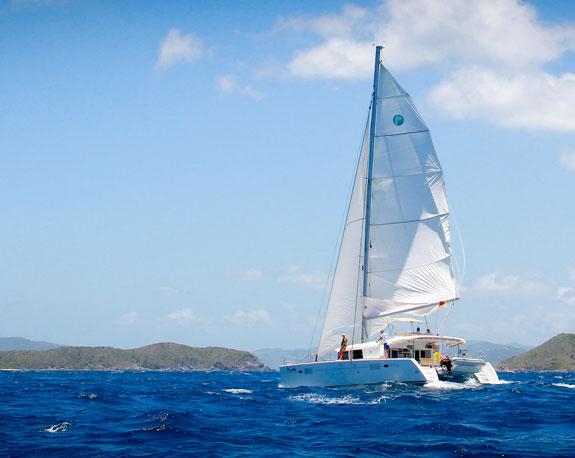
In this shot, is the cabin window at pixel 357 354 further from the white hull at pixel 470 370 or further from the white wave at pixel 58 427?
the white wave at pixel 58 427

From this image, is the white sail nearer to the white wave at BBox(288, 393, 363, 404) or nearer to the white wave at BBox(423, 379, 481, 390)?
the white wave at BBox(423, 379, 481, 390)

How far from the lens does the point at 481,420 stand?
91.3ft

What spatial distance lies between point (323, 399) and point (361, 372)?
541 centimetres

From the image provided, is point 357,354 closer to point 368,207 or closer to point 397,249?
point 397,249

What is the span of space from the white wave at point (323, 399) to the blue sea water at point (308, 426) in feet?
0.20

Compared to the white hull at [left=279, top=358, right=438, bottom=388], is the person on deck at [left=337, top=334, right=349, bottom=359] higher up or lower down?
higher up

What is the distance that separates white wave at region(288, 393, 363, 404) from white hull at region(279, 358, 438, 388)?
116 inches

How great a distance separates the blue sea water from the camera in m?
21.7

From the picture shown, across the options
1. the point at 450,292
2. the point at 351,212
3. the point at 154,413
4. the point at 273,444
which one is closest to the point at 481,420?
the point at 273,444

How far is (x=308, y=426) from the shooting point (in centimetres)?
2686

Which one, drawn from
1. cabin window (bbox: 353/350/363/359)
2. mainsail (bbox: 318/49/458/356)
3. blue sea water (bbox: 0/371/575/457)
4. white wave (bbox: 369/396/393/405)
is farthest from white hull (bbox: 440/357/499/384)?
white wave (bbox: 369/396/393/405)

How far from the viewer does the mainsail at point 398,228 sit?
47.2 meters

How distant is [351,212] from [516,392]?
15684 millimetres

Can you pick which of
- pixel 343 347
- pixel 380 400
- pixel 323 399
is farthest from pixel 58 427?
pixel 343 347
